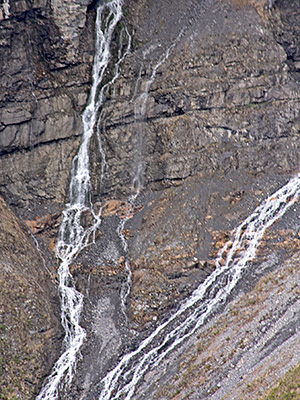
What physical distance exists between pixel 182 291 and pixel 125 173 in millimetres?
11853

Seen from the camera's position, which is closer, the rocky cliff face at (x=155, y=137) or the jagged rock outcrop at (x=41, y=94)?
the rocky cliff face at (x=155, y=137)

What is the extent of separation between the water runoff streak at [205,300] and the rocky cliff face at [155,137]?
0.87 meters

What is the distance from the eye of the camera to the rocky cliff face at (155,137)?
5250 centimetres

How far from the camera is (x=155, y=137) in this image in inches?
2231

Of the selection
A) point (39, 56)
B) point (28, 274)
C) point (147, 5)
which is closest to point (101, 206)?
point (28, 274)

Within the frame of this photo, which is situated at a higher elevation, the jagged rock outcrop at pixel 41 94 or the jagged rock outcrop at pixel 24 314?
the jagged rock outcrop at pixel 41 94

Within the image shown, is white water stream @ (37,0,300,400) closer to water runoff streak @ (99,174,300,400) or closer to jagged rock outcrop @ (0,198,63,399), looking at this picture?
water runoff streak @ (99,174,300,400)

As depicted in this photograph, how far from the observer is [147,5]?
2255 inches

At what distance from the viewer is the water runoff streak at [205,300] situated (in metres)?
47.0

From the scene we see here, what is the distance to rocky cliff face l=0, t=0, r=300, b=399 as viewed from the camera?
172 feet

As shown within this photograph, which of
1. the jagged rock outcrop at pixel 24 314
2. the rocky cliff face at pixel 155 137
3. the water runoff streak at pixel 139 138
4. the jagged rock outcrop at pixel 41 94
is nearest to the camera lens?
the jagged rock outcrop at pixel 24 314

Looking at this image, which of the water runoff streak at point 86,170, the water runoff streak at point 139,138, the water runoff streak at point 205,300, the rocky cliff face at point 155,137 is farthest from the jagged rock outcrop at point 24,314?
the water runoff streak at point 139,138

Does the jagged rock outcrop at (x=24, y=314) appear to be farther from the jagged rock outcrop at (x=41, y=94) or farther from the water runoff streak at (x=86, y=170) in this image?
the jagged rock outcrop at (x=41, y=94)

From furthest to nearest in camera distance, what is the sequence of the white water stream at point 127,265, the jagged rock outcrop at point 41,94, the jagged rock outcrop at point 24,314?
the jagged rock outcrop at point 41,94, the white water stream at point 127,265, the jagged rock outcrop at point 24,314
